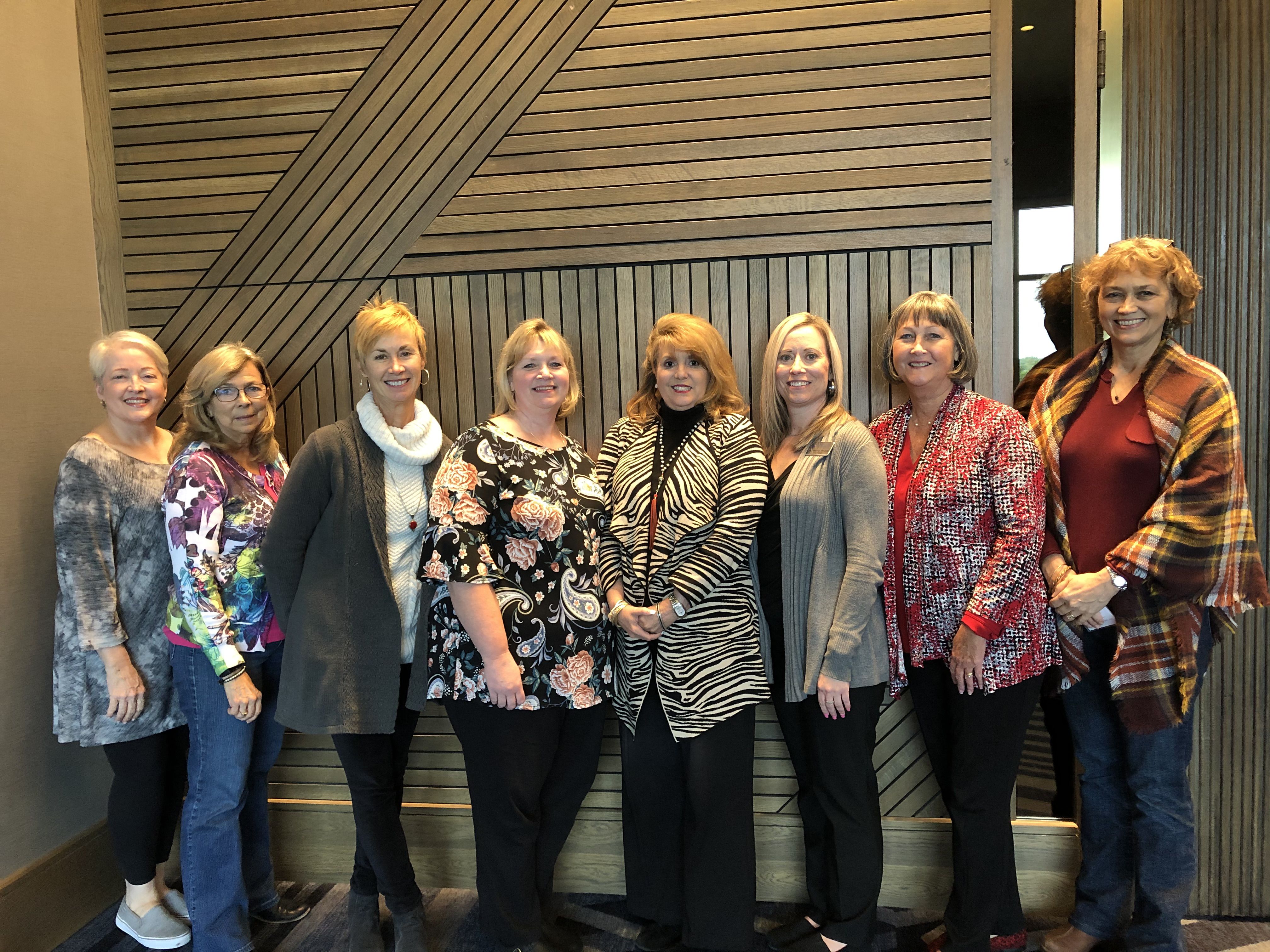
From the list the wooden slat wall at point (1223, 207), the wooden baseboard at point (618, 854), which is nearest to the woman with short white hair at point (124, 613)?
the wooden baseboard at point (618, 854)

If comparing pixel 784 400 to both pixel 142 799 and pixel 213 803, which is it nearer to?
pixel 213 803

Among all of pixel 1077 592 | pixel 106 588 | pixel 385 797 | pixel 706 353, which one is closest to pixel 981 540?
pixel 1077 592

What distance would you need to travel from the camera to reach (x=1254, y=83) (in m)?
2.54

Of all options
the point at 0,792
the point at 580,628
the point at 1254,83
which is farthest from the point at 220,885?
the point at 1254,83

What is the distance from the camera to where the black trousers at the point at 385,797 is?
7.89 feet

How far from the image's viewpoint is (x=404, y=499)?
94.5 inches

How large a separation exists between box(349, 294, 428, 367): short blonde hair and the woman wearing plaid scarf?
Answer: 2.05m

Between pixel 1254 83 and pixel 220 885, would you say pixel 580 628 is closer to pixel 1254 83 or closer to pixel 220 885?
pixel 220 885

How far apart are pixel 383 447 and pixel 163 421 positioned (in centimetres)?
144

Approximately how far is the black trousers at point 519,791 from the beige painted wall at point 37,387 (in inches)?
66.1

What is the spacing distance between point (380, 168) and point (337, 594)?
1.70m

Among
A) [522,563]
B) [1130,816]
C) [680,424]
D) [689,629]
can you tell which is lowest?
[1130,816]

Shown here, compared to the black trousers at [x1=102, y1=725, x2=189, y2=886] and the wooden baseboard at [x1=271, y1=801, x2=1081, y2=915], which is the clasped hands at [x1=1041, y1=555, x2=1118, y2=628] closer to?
the wooden baseboard at [x1=271, y1=801, x2=1081, y2=915]

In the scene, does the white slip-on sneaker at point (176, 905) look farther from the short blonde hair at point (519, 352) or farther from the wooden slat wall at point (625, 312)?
the short blonde hair at point (519, 352)
